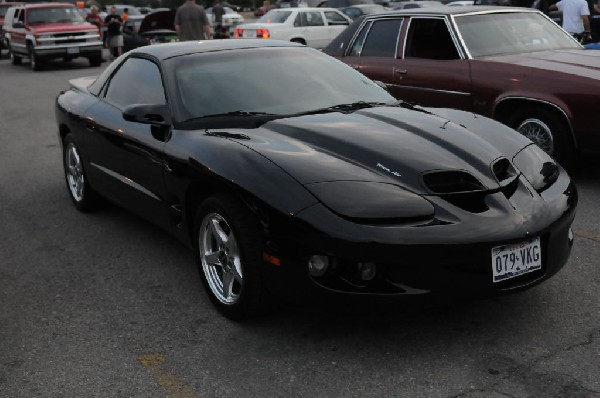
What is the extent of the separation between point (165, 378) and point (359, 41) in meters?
5.98

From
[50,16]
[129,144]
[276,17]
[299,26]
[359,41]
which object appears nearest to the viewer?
[129,144]

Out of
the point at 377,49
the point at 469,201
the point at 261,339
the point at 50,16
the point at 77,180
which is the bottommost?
the point at 261,339

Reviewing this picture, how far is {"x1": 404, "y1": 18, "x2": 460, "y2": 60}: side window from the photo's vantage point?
7.71 meters

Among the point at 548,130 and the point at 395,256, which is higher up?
the point at 395,256

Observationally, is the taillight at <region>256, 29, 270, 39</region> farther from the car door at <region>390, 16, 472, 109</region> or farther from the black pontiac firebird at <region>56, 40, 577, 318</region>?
the black pontiac firebird at <region>56, 40, 577, 318</region>

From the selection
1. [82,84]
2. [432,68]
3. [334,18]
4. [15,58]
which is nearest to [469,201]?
[82,84]

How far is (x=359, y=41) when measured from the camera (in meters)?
8.64

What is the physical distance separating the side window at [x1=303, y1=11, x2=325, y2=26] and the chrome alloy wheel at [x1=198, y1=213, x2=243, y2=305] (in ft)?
54.4

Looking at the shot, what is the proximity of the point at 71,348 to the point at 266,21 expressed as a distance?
17.4m

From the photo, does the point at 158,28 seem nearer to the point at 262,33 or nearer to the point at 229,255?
the point at 262,33

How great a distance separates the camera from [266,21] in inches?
798

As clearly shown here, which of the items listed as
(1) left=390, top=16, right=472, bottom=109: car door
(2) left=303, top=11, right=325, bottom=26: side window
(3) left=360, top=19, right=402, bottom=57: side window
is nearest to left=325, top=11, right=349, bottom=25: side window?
(2) left=303, top=11, right=325, bottom=26: side window

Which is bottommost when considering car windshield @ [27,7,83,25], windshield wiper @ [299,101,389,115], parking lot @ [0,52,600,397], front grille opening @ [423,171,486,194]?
parking lot @ [0,52,600,397]

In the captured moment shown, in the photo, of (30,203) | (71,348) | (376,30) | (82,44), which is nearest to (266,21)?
(82,44)
